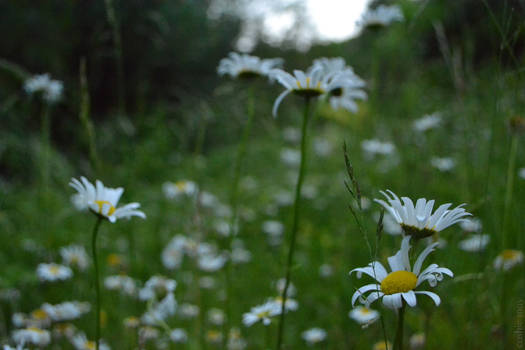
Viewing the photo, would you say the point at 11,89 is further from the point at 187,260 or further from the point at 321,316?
the point at 321,316

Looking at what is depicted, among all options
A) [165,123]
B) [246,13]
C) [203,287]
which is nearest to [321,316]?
[203,287]

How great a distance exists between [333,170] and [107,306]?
2.63 m

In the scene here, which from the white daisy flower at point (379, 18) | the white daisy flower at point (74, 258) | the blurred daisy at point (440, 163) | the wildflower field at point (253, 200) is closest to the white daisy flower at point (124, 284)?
the wildflower field at point (253, 200)

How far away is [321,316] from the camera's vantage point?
183 centimetres

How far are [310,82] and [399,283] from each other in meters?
0.50

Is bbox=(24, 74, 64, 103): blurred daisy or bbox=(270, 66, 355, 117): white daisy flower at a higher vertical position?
bbox=(24, 74, 64, 103): blurred daisy

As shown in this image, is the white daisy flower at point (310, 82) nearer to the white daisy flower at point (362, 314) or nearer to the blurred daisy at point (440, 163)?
the blurred daisy at point (440, 163)

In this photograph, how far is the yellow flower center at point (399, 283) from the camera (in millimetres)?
628

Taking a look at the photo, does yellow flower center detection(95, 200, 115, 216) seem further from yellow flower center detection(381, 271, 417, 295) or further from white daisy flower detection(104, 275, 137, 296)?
white daisy flower detection(104, 275, 137, 296)

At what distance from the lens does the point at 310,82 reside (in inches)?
39.3

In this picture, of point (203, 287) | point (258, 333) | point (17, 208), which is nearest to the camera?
point (258, 333)

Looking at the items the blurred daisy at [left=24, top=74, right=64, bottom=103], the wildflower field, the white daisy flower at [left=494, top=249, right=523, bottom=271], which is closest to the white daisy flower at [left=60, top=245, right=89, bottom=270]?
the wildflower field

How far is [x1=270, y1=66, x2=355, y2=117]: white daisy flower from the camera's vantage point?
0.98 m

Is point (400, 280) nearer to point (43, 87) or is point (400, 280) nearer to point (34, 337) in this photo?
point (34, 337)
